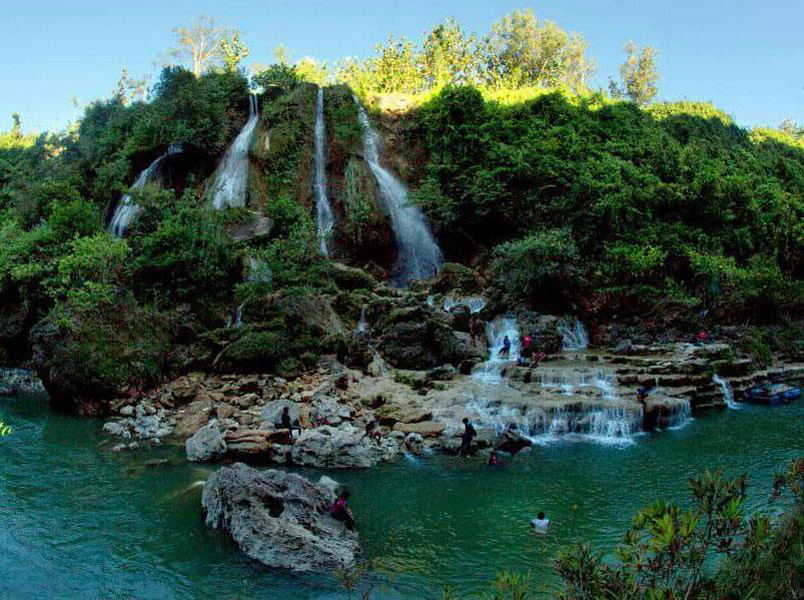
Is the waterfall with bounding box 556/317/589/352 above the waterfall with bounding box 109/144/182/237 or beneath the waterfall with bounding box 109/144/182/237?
beneath

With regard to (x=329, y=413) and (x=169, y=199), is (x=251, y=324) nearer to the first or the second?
(x=329, y=413)

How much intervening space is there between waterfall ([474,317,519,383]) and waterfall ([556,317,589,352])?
238 cm

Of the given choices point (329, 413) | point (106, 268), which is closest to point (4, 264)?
point (106, 268)

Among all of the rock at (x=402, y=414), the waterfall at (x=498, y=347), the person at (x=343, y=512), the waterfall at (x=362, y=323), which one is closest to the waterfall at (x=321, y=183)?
the waterfall at (x=362, y=323)

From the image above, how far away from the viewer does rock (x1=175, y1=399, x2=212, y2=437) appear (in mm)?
17406

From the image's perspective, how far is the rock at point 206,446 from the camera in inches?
592

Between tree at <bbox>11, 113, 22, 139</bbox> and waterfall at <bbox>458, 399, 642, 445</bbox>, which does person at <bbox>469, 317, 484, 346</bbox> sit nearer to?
waterfall at <bbox>458, 399, 642, 445</bbox>

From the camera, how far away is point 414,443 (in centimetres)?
1584

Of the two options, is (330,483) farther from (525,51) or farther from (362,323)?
(525,51)

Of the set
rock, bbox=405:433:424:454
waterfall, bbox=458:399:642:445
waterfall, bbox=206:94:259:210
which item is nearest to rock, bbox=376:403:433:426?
rock, bbox=405:433:424:454

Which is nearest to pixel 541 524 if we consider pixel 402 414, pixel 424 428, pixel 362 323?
pixel 424 428

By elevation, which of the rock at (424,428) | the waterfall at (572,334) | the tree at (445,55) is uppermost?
the tree at (445,55)

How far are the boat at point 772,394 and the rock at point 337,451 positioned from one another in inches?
545

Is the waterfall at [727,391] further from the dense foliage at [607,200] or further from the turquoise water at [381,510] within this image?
the dense foliage at [607,200]
